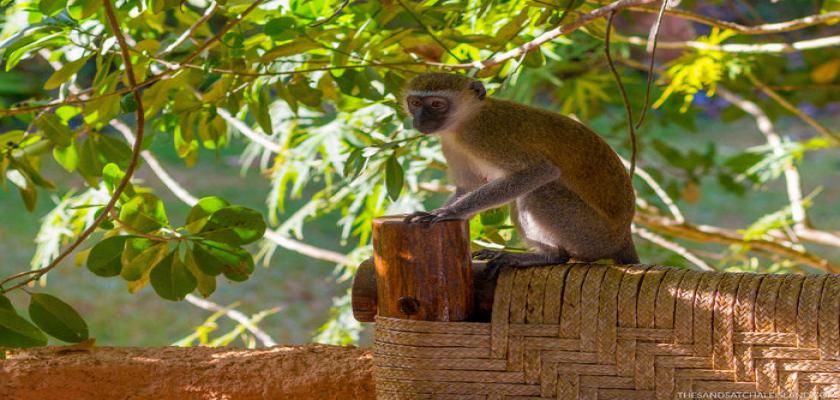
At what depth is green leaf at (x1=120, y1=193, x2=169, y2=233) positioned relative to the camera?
2.19m

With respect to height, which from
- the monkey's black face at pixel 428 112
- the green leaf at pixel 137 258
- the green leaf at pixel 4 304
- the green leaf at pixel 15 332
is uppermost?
the monkey's black face at pixel 428 112

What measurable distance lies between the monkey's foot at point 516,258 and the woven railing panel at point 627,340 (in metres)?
0.12

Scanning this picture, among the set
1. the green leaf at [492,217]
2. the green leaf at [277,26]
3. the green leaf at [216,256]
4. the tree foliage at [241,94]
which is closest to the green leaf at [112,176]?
the tree foliage at [241,94]

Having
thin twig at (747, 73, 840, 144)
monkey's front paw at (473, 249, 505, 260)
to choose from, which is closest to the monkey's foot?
monkey's front paw at (473, 249, 505, 260)

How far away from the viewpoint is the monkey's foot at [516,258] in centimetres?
211

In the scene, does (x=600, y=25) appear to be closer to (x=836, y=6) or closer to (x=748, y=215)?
(x=836, y=6)

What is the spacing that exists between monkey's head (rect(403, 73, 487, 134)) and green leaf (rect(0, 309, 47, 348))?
1053 mm

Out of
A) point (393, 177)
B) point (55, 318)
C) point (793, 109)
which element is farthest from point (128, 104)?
point (793, 109)

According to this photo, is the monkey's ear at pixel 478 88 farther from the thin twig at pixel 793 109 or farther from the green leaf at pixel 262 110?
the thin twig at pixel 793 109

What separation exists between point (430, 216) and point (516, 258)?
0.26 m

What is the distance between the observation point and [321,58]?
2660 millimetres

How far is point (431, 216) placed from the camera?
2109 mm

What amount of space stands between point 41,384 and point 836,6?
2285 millimetres

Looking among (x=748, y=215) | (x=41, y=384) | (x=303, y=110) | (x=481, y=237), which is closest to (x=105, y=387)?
(x=41, y=384)
